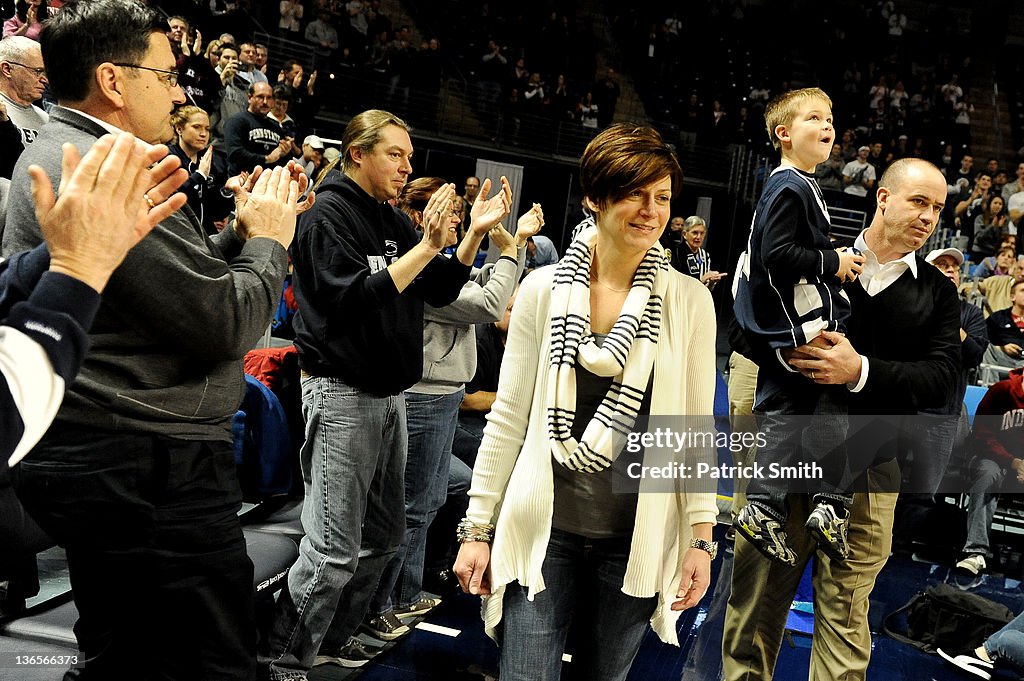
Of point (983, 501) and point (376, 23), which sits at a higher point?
point (376, 23)

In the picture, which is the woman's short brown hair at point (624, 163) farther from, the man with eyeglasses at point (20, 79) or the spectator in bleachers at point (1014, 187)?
the spectator in bleachers at point (1014, 187)

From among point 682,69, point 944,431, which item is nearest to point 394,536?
point 944,431

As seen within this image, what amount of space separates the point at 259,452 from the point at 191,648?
189cm

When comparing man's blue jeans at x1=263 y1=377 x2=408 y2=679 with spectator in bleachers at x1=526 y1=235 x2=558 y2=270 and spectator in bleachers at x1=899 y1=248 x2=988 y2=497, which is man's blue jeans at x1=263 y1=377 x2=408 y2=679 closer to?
spectator in bleachers at x1=899 y1=248 x2=988 y2=497

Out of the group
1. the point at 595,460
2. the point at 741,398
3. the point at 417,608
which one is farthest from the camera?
the point at 741,398

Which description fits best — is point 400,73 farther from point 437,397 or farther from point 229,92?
point 437,397

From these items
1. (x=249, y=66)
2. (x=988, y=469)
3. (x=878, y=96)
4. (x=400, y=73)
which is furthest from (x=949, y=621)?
(x=878, y=96)

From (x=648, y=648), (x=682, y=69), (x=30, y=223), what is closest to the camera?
(x=30, y=223)

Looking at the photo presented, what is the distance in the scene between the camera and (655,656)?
3.82 meters

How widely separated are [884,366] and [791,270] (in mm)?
417

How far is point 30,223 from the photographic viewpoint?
1.67 m

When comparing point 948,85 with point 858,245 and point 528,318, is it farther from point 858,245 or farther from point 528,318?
point 528,318

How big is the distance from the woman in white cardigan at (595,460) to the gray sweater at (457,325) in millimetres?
1575

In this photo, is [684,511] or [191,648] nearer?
[191,648]
